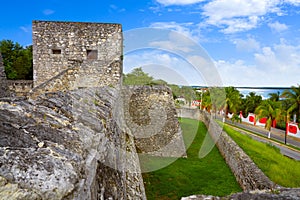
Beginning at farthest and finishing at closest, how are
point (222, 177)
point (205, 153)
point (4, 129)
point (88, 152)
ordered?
1. point (205, 153)
2. point (222, 177)
3. point (88, 152)
4. point (4, 129)

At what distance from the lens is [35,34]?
10.7 meters

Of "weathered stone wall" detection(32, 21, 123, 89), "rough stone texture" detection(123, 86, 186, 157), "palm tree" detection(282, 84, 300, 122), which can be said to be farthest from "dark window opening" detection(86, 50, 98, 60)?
"palm tree" detection(282, 84, 300, 122)

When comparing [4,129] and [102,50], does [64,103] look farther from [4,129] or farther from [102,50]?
[102,50]

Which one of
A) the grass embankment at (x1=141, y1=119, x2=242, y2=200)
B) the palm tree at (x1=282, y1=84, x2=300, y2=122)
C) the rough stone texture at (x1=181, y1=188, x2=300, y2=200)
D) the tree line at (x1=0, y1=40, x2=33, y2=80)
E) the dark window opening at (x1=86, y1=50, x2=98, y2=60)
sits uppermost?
the tree line at (x1=0, y1=40, x2=33, y2=80)

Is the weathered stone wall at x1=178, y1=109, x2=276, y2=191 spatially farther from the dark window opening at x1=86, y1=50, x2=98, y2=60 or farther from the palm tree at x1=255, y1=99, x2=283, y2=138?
the palm tree at x1=255, y1=99, x2=283, y2=138

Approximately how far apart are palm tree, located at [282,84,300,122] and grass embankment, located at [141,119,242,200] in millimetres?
21002

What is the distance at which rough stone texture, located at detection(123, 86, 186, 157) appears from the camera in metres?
12.0

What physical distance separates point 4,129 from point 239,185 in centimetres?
949

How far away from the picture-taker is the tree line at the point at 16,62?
23859 millimetres

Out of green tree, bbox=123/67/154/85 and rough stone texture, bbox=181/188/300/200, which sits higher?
green tree, bbox=123/67/154/85

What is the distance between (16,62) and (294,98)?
31.1 metres

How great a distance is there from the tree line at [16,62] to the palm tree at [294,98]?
28953mm

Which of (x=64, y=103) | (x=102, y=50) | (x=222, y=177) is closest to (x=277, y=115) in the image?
(x=222, y=177)

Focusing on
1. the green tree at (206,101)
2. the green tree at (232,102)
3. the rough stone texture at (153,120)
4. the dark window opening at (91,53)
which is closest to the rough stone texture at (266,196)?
the rough stone texture at (153,120)
